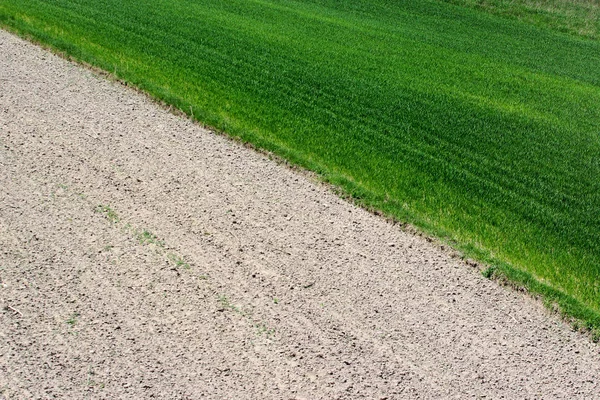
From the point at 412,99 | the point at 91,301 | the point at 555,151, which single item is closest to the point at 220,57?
the point at 412,99

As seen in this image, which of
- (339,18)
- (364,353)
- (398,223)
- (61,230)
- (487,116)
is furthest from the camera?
(339,18)

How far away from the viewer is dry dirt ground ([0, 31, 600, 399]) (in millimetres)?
6016

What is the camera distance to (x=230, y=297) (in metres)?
→ 7.00

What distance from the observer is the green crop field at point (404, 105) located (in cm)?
930

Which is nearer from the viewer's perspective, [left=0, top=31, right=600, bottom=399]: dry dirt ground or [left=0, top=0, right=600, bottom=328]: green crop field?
[left=0, top=31, right=600, bottom=399]: dry dirt ground

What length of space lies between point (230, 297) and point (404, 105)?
8.47 metres

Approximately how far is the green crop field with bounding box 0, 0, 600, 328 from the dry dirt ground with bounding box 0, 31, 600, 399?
→ 82 centimetres

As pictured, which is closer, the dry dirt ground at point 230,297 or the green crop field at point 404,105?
the dry dirt ground at point 230,297

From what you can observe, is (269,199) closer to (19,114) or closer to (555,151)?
(19,114)

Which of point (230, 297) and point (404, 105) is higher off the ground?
point (230, 297)

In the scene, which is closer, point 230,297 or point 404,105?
point 230,297

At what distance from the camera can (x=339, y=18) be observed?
25500 mm

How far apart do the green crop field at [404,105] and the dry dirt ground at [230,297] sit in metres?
0.82

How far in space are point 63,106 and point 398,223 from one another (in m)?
5.89
